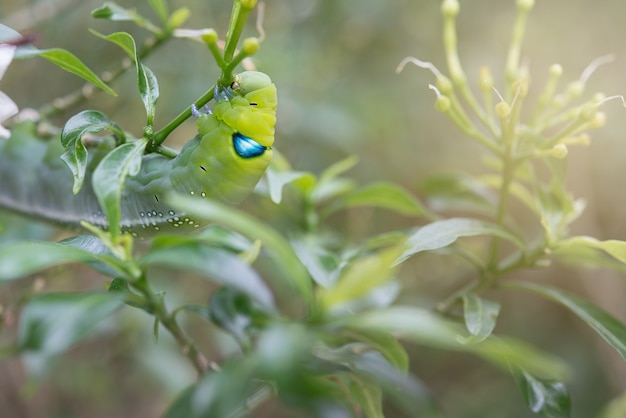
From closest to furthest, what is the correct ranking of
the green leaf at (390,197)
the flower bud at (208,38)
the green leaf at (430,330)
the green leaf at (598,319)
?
1. the green leaf at (430,330)
2. the flower bud at (208,38)
3. the green leaf at (598,319)
4. the green leaf at (390,197)

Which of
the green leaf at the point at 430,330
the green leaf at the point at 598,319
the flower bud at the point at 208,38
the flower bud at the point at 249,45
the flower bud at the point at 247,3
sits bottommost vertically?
the green leaf at the point at 598,319

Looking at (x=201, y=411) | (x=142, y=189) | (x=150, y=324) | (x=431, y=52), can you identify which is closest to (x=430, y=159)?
(x=431, y=52)

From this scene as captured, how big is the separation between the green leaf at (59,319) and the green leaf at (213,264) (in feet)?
0.16

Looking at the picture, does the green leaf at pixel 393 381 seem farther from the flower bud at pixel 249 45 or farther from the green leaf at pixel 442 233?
the flower bud at pixel 249 45

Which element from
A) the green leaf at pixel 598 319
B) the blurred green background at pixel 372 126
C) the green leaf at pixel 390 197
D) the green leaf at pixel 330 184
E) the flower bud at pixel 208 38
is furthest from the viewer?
the blurred green background at pixel 372 126

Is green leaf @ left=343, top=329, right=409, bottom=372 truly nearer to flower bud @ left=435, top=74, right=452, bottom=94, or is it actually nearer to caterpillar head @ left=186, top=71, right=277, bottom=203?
caterpillar head @ left=186, top=71, right=277, bottom=203

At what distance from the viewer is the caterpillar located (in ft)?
2.19

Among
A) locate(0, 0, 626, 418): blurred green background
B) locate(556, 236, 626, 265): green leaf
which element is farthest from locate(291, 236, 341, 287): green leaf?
locate(0, 0, 626, 418): blurred green background

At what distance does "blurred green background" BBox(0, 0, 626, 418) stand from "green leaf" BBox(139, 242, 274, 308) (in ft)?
3.13

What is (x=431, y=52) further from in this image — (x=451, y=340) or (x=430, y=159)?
(x=451, y=340)

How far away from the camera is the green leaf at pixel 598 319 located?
724mm

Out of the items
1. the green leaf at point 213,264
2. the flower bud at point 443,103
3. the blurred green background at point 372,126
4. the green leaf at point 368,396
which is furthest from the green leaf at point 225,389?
the blurred green background at point 372,126

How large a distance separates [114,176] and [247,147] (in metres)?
0.17

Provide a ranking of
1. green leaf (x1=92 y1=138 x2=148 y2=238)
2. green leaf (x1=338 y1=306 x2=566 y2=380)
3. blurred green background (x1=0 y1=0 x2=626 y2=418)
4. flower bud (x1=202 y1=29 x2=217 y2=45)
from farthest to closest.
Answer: blurred green background (x1=0 y1=0 x2=626 y2=418) < flower bud (x1=202 y1=29 x2=217 y2=45) < green leaf (x1=92 y1=138 x2=148 y2=238) < green leaf (x1=338 y1=306 x2=566 y2=380)
